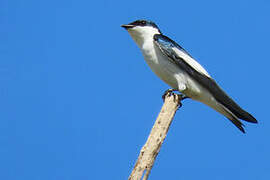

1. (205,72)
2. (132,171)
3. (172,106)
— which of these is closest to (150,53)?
(205,72)

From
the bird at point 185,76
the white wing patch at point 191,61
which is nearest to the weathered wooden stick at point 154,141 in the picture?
the bird at point 185,76

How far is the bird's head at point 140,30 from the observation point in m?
6.05

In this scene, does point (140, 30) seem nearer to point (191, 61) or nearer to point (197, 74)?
point (191, 61)

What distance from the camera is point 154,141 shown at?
4.48 metres

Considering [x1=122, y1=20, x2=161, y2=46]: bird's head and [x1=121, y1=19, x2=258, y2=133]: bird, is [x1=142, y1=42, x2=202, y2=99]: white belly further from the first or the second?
[x1=122, y1=20, x2=161, y2=46]: bird's head

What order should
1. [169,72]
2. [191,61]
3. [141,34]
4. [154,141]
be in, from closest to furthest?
[154,141]
[169,72]
[191,61]
[141,34]

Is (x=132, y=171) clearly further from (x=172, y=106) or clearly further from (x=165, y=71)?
(x=165, y=71)

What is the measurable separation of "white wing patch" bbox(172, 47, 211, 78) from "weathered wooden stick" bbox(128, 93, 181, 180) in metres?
0.95

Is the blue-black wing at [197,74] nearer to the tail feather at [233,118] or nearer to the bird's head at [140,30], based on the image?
the tail feather at [233,118]

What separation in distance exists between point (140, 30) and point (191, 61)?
834 millimetres

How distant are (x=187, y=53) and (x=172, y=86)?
0.54m

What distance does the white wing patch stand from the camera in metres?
5.78

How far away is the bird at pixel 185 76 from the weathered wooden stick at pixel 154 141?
735 mm

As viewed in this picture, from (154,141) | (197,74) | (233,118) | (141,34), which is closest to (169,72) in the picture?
(197,74)
